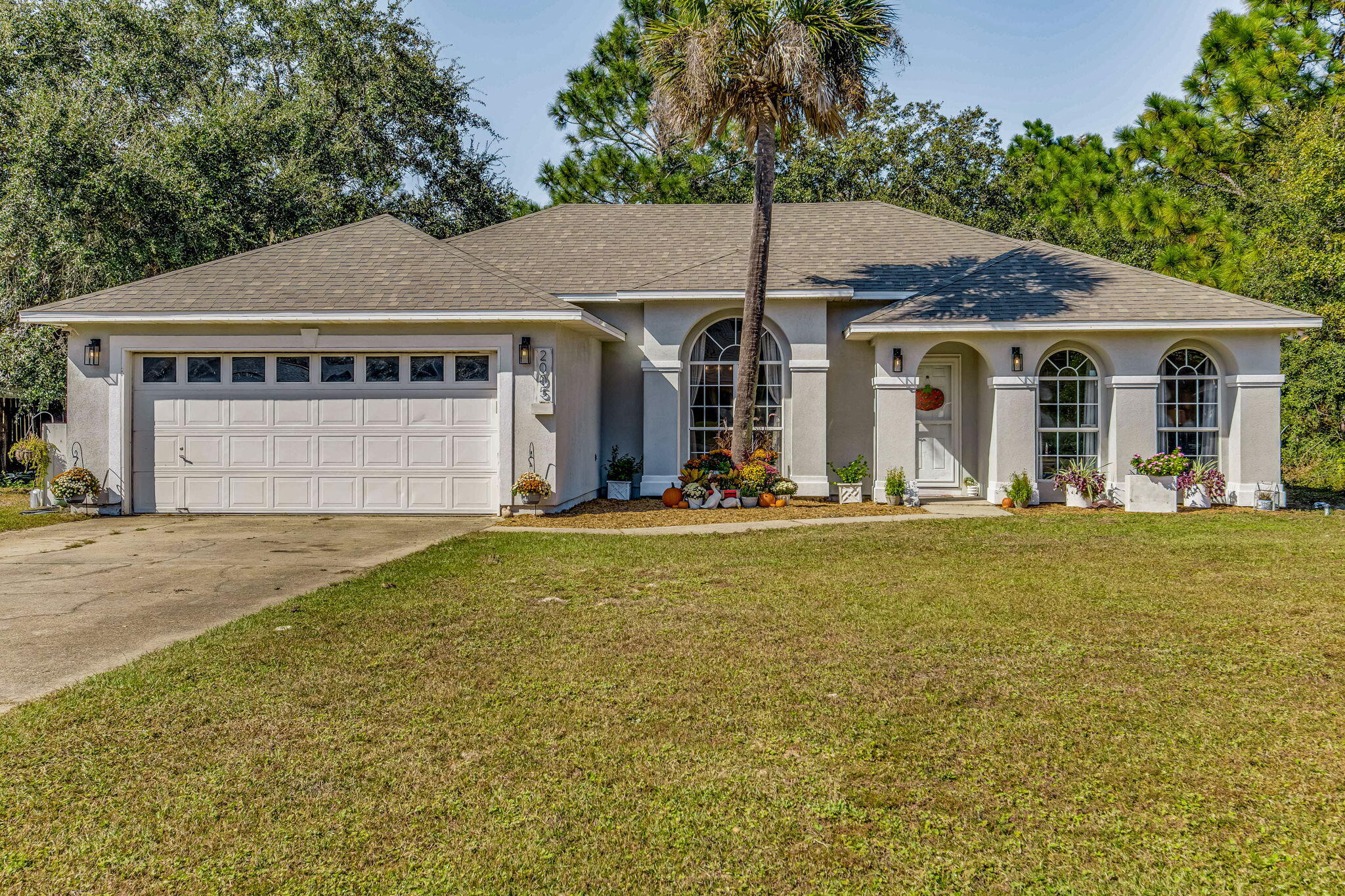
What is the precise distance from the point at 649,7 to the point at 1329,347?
20.8 m

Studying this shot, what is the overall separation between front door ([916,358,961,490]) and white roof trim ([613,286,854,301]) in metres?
2.28

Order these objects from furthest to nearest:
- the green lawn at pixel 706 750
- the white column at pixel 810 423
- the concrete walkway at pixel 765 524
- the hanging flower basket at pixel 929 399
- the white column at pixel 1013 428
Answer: the hanging flower basket at pixel 929 399 → the white column at pixel 810 423 → the white column at pixel 1013 428 → the concrete walkway at pixel 765 524 → the green lawn at pixel 706 750

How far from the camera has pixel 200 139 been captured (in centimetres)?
1806

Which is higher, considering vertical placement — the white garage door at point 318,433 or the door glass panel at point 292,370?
the door glass panel at point 292,370

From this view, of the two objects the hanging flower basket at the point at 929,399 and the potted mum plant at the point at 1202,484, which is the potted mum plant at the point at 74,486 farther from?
the potted mum plant at the point at 1202,484

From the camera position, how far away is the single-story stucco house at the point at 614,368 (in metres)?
11.8

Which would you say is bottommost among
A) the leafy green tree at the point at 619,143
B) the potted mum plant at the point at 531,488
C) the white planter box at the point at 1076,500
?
the white planter box at the point at 1076,500

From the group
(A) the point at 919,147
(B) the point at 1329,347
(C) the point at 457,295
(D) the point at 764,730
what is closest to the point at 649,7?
(A) the point at 919,147

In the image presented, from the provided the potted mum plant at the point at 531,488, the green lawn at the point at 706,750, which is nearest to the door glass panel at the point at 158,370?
the potted mum plant at the point at 531,488

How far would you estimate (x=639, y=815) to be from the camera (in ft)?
9.95

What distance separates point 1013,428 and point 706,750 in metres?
10.9

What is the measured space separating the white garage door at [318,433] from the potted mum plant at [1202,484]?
1041 centimetres

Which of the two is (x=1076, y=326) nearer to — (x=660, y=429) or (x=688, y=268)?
(x=688, y=268)

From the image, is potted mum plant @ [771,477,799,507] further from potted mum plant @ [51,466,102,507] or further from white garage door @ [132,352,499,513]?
potted mum plant @ [51,466,102,507]
